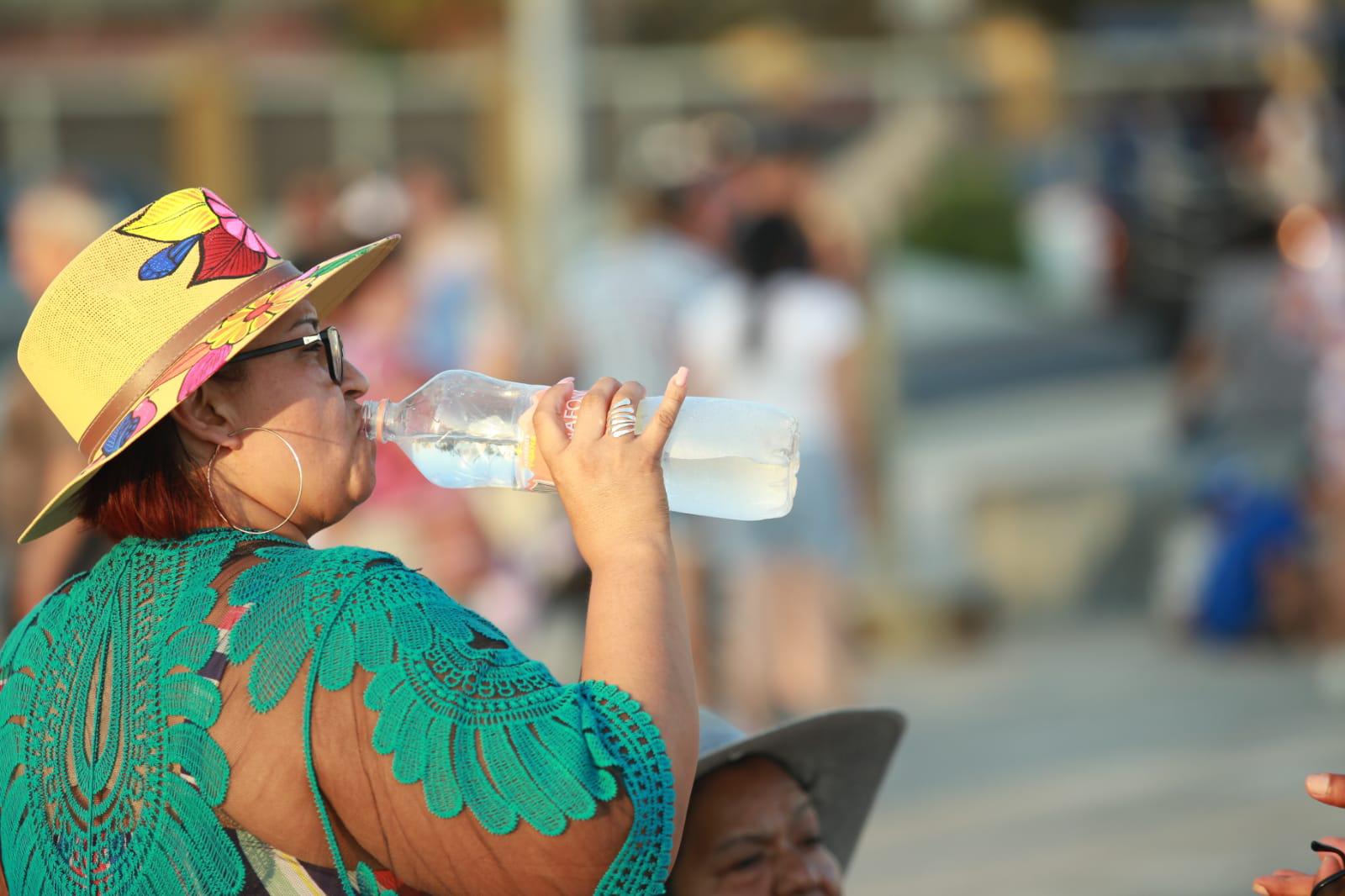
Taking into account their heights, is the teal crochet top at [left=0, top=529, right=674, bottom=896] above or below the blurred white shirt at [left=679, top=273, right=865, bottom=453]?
above

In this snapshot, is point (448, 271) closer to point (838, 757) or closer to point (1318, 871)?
point (838, 757)

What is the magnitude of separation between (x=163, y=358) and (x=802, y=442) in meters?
5.08

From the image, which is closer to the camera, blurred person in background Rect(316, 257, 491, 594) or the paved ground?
blurred person in background Rect(316, 257, 491, 594)

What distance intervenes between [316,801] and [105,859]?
11.4 inches

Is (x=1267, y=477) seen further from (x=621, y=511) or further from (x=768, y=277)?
(x=621, y=511)

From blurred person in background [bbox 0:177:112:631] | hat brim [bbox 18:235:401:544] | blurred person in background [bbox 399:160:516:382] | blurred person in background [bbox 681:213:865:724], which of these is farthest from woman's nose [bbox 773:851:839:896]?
blurred person in background [bbox 399:160:516:382]

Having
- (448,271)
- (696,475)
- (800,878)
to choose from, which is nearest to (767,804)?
(800,878)

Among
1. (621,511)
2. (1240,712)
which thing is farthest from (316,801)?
(1240,712)

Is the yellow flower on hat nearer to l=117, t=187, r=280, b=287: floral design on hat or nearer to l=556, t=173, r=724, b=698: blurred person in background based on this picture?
l=117, t=187, r=280, b=287: floral design on hat

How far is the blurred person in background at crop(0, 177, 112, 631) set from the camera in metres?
4.21

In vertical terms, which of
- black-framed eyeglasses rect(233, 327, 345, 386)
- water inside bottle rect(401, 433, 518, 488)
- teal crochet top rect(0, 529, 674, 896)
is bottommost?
teal crochet top rect(0, 529, 674, 896)

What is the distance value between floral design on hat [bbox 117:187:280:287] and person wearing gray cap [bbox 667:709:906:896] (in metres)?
0.95

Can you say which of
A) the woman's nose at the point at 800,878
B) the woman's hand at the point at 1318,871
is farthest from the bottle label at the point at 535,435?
the woman's hand at the point at 1318,871

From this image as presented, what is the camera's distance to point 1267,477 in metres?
8.57
